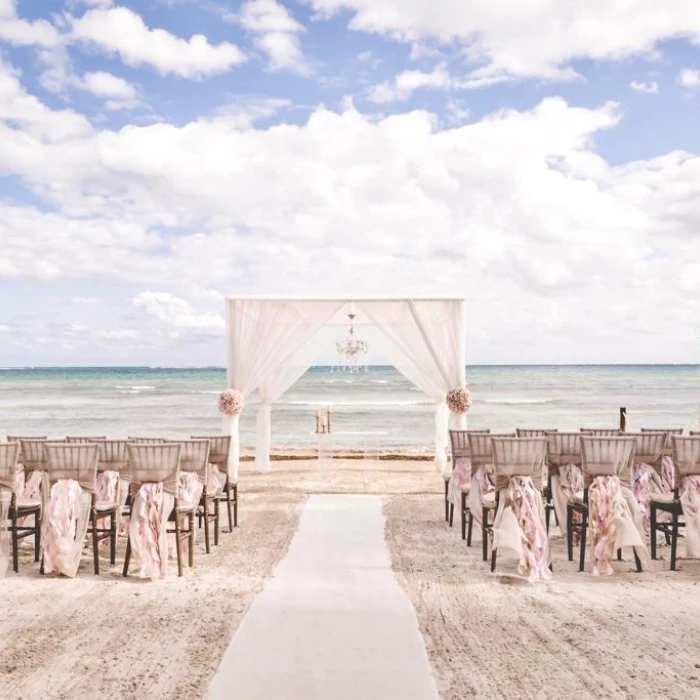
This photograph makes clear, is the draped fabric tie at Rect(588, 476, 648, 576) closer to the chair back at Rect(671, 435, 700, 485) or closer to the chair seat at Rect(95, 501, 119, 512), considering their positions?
the chair back at Rect(671, 435, 700, 485)

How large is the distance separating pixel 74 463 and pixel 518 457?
3.38 m

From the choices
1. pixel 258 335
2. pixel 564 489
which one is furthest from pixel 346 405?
pixel 564 489

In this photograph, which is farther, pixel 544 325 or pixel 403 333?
pixel 544 325

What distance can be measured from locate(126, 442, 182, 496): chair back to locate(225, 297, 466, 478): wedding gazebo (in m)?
4.63

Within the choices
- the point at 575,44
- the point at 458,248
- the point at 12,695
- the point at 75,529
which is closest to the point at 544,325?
the point at 458,248

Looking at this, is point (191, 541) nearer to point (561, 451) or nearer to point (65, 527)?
point (65, 527)

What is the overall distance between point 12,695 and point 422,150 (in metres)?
10.6

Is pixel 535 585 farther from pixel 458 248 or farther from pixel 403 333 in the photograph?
pixel 458 248

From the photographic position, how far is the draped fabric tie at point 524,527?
208 inches

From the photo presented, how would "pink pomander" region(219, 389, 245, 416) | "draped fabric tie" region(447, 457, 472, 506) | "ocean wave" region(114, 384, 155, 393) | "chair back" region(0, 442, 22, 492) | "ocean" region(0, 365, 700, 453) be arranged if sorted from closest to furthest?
"chair back" region(0, 442, 22, 492), "draped fabric tie" region(447, 457, 472, 506), "pink pomander" region(219, 389, 245, 416), "ocean" region(0, 365, 700, 453), "ocean wave" region(114, 384, 155, 393)

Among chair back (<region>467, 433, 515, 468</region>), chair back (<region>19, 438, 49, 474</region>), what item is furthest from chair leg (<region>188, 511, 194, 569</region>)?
chair back (<region>467, 433, 515, 468</region>)

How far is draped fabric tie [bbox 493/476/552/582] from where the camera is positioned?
5.29 metres

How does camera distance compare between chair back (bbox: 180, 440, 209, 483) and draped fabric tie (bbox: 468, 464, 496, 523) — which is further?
draped fabric tie (bbox: 468, 464, 496, 523)

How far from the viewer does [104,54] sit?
10.9 metres
